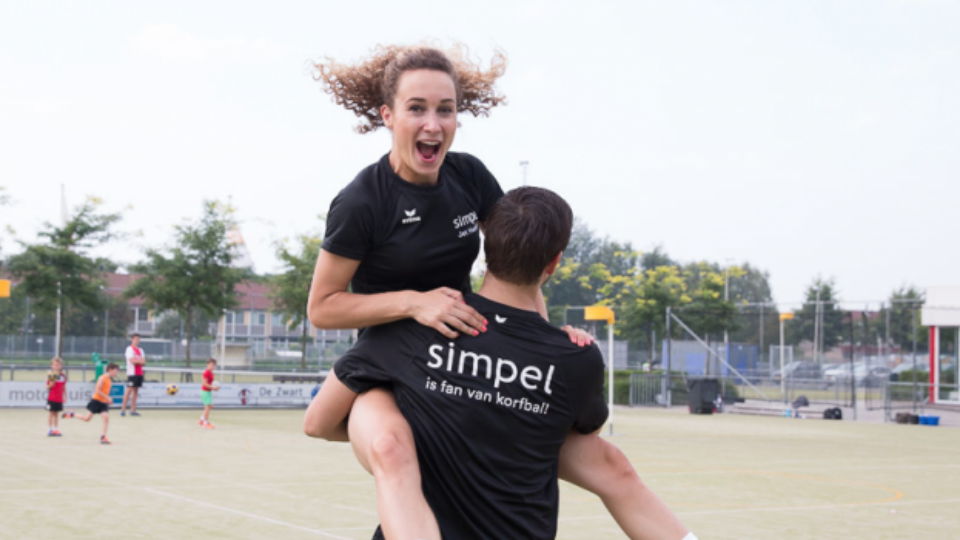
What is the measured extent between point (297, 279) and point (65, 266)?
8.96 m

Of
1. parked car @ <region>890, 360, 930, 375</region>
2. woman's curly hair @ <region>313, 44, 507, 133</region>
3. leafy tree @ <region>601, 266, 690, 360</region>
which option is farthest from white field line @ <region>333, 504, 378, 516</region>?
leafy tree @ <region>601, 266, 690, 360</region>

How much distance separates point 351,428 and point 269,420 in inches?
925

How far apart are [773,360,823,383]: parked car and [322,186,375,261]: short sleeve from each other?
35.4 m

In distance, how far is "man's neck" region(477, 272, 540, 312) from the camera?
12.0 ft

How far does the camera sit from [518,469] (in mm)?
3590

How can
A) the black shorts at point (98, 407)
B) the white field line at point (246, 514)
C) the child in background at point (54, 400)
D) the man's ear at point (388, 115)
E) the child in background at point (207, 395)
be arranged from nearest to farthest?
the man's ear at point (388, 115) < the white field line at point (246, 514) < the black shorts at point (98, 407) < the child in background at point (54, 400) < the child in background at point (207, 395)

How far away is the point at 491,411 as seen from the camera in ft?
11.5

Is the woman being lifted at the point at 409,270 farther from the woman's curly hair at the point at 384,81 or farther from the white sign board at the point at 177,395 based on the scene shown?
the white sign board at the point at 177,395

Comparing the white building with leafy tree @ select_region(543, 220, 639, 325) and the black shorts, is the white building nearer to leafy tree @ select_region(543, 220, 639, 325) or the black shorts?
the black shorts

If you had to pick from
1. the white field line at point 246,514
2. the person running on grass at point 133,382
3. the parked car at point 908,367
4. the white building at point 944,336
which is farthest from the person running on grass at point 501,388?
the parked car at point 908,367

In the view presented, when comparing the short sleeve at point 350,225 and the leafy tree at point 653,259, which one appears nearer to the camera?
the short sleeve at point 350,225

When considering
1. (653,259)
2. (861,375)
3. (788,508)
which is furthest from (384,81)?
(653,259)

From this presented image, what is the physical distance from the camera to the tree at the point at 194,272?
36.8 m

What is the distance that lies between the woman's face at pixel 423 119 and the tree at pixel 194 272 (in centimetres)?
3421
